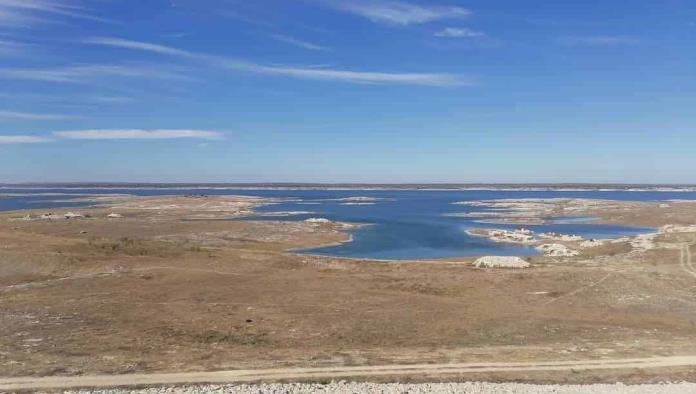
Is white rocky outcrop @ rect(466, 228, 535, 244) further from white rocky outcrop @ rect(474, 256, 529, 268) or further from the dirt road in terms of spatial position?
the dirt road

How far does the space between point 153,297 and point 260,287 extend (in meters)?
6.67

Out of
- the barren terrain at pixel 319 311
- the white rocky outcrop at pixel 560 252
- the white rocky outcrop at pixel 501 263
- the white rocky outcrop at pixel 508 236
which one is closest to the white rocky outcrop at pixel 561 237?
the white rocky outcrop at pixel 508 236

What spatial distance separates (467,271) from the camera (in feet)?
141

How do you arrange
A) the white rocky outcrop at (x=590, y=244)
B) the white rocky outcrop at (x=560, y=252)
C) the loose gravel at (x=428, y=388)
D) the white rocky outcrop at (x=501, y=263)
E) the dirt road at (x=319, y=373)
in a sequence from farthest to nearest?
1. the white rocky outcrop at (x=590, y=244)
2. the white rocky outcrop at (x=560, y=252)
3. the white rocky outcrop at (x=501, y=263)
4. the dirt road at (x=319, y=373)
5. the loose gravel at (x=428, y=388)

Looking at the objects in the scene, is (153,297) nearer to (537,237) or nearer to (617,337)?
(617,337)

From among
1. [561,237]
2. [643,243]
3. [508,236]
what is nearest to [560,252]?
[643,243]

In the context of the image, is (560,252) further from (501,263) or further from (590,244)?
(501,263)

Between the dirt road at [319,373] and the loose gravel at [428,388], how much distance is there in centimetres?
56

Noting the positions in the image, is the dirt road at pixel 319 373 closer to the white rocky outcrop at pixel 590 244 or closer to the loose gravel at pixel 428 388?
the loose gravel at pixel 428 388

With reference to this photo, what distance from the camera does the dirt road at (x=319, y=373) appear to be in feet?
60.7

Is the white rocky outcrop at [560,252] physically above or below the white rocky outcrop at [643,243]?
below

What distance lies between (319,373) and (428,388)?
3.82 meters

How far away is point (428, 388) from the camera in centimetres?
1853

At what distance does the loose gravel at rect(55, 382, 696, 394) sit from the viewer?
1812cm
